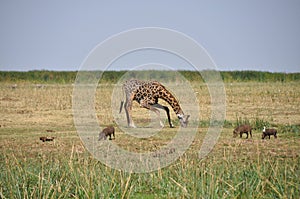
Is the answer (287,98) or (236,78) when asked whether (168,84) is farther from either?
(287,98)

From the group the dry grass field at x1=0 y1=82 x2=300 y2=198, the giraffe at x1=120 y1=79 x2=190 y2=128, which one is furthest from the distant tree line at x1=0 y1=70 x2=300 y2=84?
the giraffe at x1=120 y1=79 x2=190 y2=128

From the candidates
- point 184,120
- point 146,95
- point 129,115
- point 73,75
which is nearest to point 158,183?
point 184,120

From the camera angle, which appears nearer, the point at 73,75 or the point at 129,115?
the point at 129,115

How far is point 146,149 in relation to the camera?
37.7 ft

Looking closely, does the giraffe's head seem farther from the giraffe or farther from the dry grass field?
the dry grass field

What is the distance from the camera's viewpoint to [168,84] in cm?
3462

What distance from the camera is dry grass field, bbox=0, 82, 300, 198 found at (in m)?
6.89

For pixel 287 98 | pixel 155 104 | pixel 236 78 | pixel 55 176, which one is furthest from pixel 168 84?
pixel 55 176

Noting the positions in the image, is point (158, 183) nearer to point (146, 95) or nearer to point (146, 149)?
point (146, 149)

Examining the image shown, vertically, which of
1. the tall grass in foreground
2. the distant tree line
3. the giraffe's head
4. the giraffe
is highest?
the distant tree line

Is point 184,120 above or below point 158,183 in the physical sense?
above

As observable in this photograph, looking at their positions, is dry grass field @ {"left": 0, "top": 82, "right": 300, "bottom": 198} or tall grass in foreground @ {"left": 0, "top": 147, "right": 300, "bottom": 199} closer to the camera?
tall grass in foreground @ {"left": 0, "top": 147, "right": 300, "bottom": 199}

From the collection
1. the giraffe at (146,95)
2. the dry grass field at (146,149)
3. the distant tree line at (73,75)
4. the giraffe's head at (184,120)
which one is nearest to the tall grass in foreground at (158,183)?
the dry grass field at (146,149)

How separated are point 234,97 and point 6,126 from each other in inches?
428
